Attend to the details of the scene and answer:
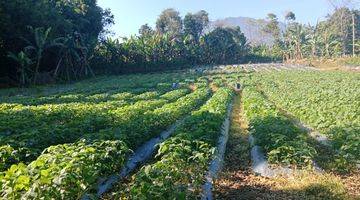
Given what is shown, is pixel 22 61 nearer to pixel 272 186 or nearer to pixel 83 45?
pixel 83 45

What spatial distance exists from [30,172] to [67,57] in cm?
5030

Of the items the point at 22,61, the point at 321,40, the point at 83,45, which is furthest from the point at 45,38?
the point at 321,40

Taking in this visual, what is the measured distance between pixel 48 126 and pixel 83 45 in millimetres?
44758

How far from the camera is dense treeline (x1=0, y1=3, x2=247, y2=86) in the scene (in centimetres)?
4362

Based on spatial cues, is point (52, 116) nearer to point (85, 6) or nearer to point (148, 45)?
point (85, 6)

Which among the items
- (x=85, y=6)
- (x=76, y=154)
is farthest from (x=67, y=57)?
(x=76, y=154)

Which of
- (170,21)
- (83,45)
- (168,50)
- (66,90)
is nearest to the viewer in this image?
(66,90)

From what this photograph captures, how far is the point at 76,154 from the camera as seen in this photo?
Answer: 22.3 ft

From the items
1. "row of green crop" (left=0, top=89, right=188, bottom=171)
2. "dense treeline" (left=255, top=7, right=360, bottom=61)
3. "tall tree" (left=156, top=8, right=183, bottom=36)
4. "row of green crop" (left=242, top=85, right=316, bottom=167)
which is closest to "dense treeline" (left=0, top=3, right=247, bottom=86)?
"tall tree" (left=156, top=8, right=183, bottom=36)

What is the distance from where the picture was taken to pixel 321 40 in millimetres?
84562

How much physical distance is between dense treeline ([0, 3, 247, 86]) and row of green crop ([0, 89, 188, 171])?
25.7 metres

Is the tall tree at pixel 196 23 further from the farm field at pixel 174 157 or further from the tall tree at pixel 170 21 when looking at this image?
the farm field at pixel 174 157

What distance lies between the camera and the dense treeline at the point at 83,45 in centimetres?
4362

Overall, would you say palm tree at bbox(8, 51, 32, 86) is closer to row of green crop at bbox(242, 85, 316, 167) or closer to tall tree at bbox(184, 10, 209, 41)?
row of green crop at bbox(242, 85, 316, 167)
